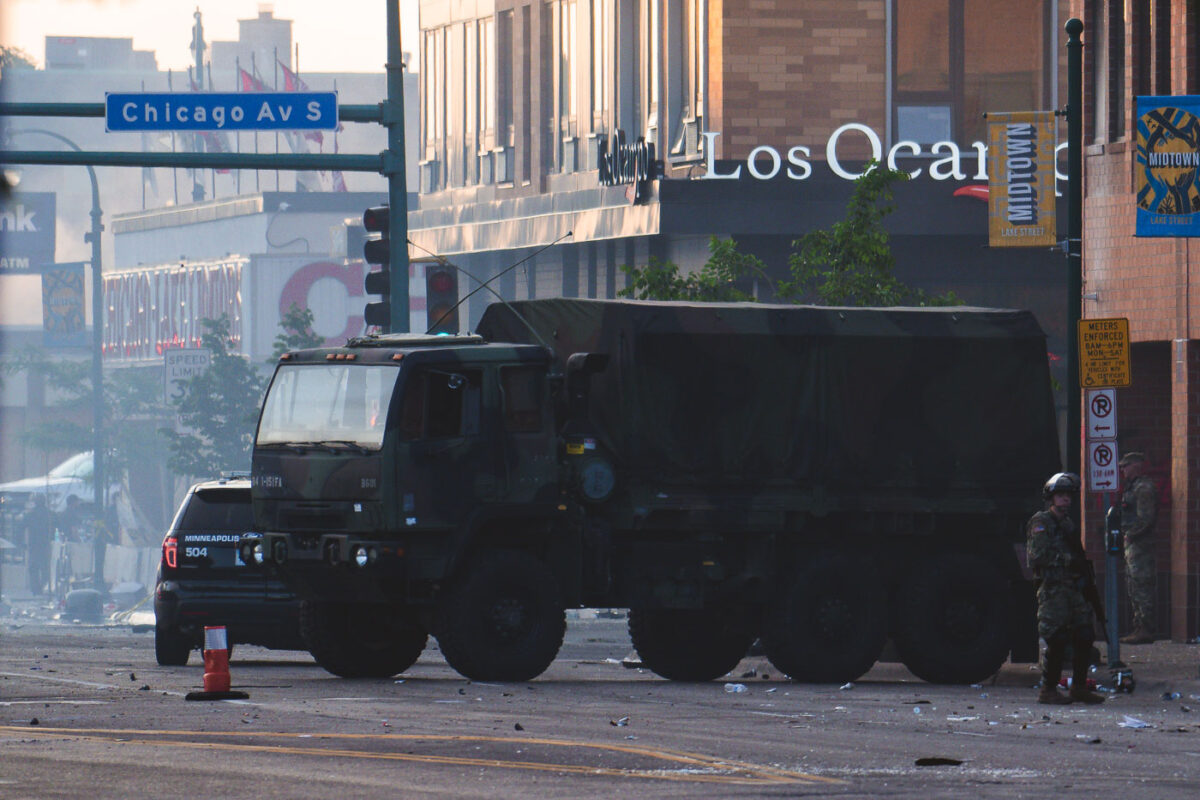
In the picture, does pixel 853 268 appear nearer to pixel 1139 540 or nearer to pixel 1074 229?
pixel 1139 540

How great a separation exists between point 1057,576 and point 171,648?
27.8 ft

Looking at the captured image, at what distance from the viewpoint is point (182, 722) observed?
15.8 metres

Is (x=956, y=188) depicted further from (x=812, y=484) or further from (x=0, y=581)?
(x=0, y=581)

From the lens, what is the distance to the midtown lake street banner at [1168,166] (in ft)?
78.3

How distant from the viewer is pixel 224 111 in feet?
87.6

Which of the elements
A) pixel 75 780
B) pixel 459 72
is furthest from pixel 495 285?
pixel 75 780

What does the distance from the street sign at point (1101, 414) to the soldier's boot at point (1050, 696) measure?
314cm

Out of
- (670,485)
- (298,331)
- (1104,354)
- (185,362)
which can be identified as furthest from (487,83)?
(185,362)

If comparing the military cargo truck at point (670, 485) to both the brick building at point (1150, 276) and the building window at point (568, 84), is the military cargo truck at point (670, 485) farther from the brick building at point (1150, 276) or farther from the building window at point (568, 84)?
the building window at point (568, 84)

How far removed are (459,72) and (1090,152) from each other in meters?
27.4


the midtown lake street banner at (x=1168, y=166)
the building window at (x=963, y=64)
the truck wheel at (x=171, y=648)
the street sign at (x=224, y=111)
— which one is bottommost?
the truck wheel at (x=171, y=648)

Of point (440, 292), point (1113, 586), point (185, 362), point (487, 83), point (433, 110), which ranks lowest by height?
point (1113, 586)

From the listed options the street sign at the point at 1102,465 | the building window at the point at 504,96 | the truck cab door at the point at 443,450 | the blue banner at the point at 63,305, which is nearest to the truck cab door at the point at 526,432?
the truck cab door at the point at 443,450

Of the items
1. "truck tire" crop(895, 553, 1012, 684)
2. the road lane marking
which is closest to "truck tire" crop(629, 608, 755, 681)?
"truck tire" crop(895, 553, 1012, 684)
